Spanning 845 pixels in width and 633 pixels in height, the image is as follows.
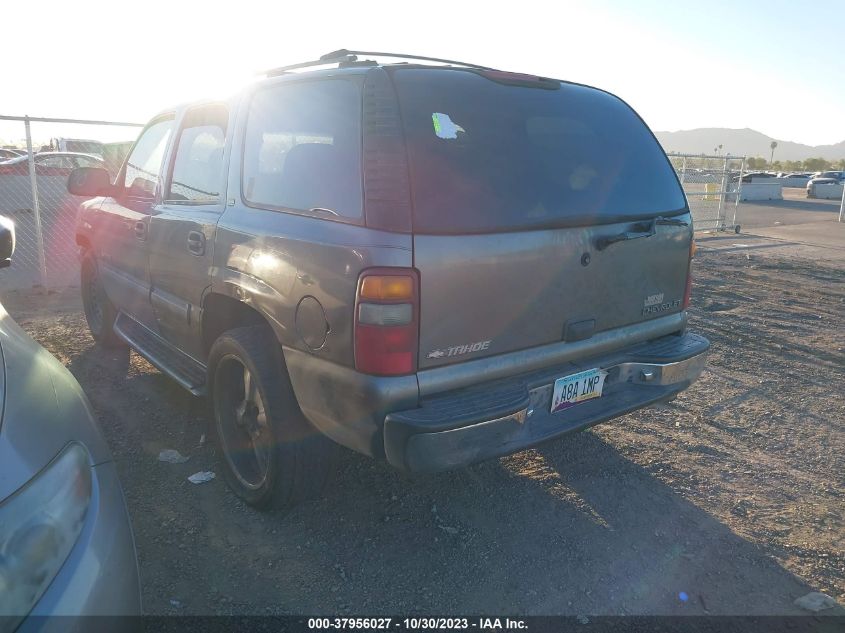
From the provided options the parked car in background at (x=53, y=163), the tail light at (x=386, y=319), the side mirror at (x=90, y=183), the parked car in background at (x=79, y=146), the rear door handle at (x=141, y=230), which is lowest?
the tail light at (x=386, y=319)

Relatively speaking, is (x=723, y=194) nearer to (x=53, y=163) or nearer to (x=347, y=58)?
(x=347, y=58)

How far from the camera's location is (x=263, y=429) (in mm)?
3061

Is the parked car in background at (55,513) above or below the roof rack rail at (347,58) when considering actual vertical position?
below

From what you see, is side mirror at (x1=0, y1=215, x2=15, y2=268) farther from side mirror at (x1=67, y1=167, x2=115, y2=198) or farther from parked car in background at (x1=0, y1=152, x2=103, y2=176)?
parked car in background at (x1=0, y1=152, x2=103, y2=176)

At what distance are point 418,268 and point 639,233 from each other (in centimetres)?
126

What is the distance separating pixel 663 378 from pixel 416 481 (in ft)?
4.66

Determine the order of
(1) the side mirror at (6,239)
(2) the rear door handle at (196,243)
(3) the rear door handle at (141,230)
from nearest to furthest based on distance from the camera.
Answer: (1) the side mirror at (6,239), (2) the rear door handle at (196,243), (3) the rear door handle at (141,230)

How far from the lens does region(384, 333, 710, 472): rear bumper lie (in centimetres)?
230

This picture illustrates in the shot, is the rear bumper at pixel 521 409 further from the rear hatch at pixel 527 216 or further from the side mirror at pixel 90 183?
the side mirror at pixel 90 183

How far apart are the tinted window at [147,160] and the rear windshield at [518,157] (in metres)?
2.34

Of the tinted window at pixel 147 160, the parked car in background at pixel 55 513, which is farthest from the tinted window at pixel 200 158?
the parked car in background at pixel 55 513

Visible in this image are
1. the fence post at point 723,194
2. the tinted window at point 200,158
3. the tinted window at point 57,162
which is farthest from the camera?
the tinted window at point 57,162

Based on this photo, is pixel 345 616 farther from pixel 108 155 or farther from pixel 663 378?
pixel 108 155

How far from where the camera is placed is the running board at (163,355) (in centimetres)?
361
